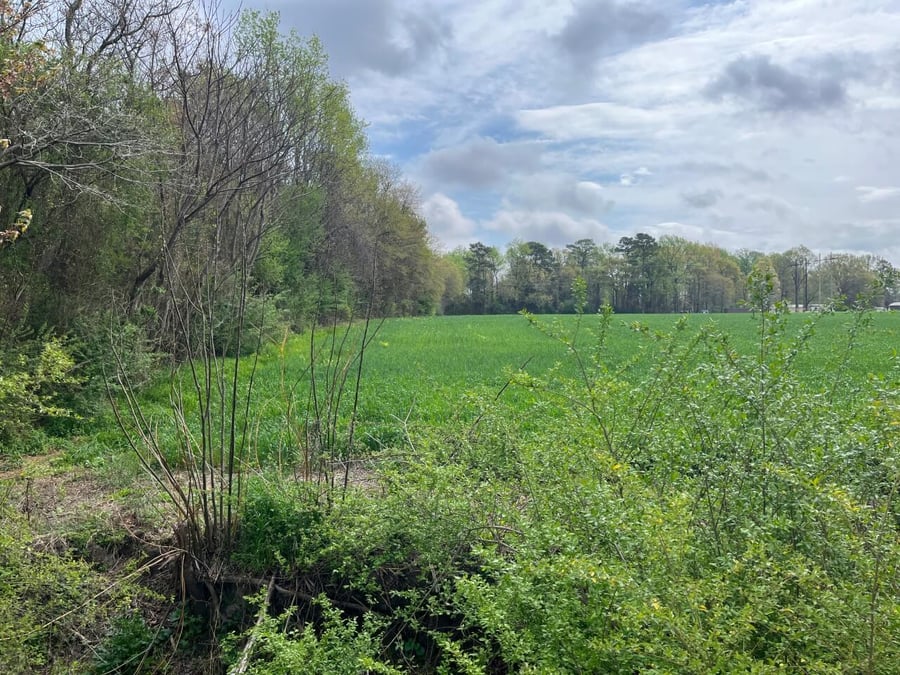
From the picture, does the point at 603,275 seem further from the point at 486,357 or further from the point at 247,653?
the point at 247,653

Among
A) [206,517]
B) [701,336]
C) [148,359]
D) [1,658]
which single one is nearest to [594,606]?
[701,336]

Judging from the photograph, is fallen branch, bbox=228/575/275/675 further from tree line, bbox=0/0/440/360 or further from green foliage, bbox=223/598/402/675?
tree line, bbox=0/0/440/360

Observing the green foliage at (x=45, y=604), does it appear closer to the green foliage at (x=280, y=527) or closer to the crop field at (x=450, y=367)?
the green foliage at (x=280, y=527)

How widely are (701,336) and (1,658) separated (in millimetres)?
4542

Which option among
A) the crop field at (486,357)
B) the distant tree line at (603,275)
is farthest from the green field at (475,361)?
the distant tree line at (603,275)

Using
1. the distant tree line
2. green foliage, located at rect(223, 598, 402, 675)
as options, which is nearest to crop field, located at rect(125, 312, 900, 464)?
green foliage, located at rect(223, 598, 402, 675)

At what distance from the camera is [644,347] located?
3676mm

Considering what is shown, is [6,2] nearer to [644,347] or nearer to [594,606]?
[644,347]

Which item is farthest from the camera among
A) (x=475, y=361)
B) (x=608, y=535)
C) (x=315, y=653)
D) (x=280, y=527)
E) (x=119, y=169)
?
(x=475, y=361)

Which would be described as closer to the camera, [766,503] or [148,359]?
[766,503]

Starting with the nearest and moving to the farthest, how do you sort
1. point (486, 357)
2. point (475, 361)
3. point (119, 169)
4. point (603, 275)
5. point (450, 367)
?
1. point (119, 169)
2. point (450, 367)
3. point (475, 361)
4. point (486, 357)
5. point (603, 275)

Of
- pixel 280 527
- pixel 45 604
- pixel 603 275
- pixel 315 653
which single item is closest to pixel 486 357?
pixel 280 527

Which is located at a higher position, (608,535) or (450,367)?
(608,535)

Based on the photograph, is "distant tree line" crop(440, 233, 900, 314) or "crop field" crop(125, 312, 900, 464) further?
"distant tree line" crop(440, 233, 900, 314)
